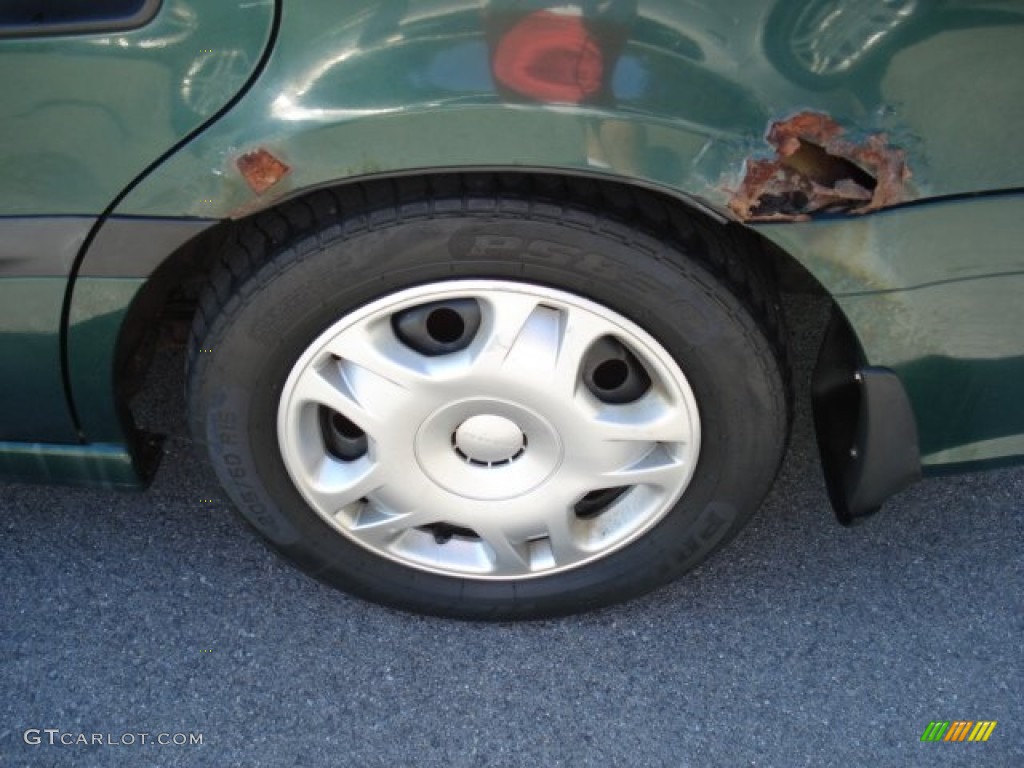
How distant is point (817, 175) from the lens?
1.76 metres

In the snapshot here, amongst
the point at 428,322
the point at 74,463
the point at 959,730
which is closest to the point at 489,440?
the point at 428,322

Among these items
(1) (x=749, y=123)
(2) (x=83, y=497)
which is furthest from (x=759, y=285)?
(2) (x=83, y=497)

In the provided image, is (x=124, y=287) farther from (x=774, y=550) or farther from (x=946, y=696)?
(x=946, y=696)

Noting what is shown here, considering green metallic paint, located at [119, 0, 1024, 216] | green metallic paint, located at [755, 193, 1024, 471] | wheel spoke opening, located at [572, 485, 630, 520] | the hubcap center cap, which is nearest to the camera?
green metallic paint, located at [119, 0, 1024, 216]

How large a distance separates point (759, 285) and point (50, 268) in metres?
1.12

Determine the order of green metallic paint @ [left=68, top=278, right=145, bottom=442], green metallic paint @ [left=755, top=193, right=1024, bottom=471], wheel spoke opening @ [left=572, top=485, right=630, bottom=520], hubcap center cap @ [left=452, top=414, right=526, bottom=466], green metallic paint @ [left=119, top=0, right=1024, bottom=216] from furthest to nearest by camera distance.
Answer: wheel spoke opening @ [left=572, top=485, right=630, bottom=520], hubcap center cap @ [left=452, top=414, right=526, bottom=466], green metallic paint @ [left=68, top=278, right=145, bottom=442], green metallic paint @ [left=755, top=193, right=1024, bottom=471], green metallic paint @ [left=119, top=0, right=1024, bottom=216]

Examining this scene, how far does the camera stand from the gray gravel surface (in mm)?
2141

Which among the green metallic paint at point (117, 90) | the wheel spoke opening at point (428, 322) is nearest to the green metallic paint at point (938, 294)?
the wheel spoke opening at point (428, 322)

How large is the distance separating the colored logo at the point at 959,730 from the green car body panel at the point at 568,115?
2.36 feet

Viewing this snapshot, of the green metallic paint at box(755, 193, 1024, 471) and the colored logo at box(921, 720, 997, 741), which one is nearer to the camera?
the green metallic paint at box(755, 193, 1024, 471)

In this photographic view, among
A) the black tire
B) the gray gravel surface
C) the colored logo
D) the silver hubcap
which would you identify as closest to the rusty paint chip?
the black tire

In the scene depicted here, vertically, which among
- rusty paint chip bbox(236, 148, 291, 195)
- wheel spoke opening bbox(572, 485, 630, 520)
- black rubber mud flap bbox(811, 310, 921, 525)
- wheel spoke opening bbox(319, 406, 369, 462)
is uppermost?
rusty paint chip bbox(236, 148, 291, 195)

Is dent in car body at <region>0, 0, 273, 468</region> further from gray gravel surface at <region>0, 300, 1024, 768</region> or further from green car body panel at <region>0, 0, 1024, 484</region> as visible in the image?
gray gravel surface at <region>0, 300, 1024, 768</region>

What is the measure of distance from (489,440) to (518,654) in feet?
1.50
